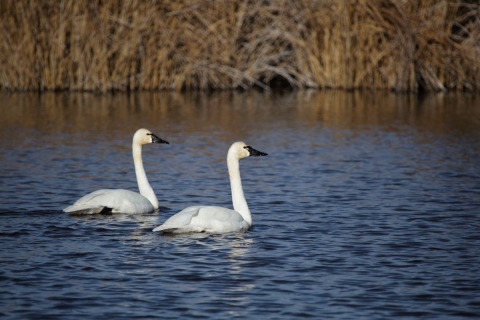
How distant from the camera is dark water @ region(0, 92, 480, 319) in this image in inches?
258

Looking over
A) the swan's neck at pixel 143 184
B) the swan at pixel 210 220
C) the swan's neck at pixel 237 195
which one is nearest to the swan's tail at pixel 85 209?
the swan's neck at pixel 143 184

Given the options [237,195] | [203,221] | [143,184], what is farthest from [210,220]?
[143,184]

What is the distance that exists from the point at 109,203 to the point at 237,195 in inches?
52.3

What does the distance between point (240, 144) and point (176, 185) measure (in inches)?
101

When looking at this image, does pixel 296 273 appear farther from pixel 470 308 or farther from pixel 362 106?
pixel 362 106

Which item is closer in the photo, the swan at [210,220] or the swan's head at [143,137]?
the swan at [210,220]

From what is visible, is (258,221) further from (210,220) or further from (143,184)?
(143,184)

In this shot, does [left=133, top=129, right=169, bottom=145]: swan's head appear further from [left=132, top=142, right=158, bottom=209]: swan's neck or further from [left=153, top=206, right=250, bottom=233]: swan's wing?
[left=153, top=206, right=250, bottom=233]: swan's wing

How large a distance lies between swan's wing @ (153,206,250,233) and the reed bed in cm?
1457

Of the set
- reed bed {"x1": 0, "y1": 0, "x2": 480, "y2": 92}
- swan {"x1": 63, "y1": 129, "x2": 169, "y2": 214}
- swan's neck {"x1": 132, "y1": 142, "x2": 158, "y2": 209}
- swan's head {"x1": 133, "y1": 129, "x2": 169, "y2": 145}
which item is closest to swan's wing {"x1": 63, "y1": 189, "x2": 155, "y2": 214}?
swan {"x1": 63, "y1": 129, "x2": 169, "y2": 214}

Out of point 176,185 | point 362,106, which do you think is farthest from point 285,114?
point 176,185

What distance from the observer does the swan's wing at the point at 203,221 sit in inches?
328

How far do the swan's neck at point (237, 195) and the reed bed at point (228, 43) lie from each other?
45.1 feet

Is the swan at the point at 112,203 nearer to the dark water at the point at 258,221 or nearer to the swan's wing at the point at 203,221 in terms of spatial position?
the dark water at the point at 258,221
